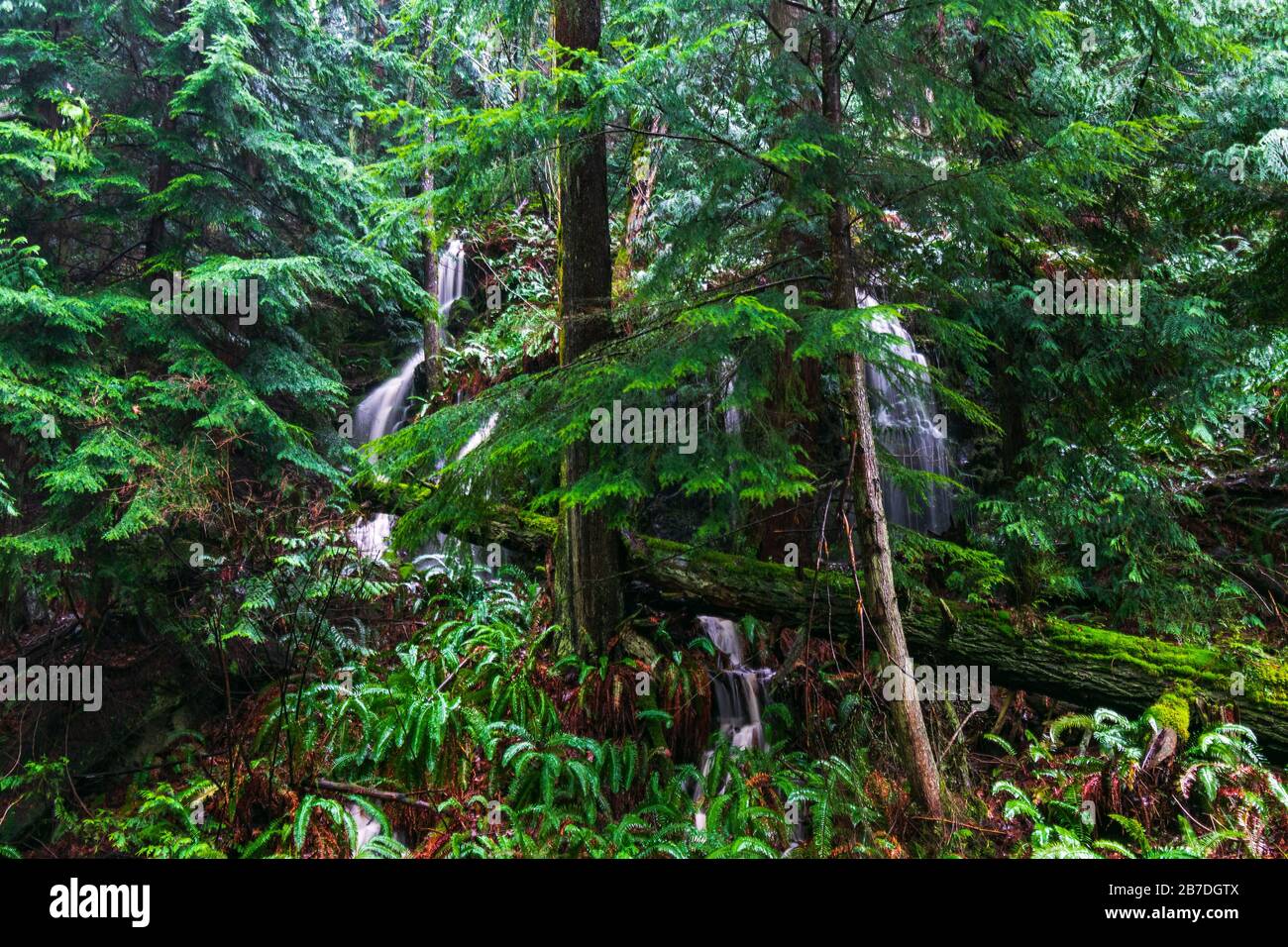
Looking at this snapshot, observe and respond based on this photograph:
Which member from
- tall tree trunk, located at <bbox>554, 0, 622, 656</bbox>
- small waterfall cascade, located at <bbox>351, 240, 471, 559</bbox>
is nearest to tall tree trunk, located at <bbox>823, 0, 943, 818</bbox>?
tall tree trunk, located at <bbox>554, 0, 622, 656</bbox>

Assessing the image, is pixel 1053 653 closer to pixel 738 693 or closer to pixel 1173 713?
pixel 1173 713

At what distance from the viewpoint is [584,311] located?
5.82 meters

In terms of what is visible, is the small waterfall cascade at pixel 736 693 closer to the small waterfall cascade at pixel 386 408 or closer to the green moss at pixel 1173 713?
the green moss at pixel 1173 713

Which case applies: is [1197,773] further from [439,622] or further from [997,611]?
[439,622]

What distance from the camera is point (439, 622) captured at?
27.1 ft

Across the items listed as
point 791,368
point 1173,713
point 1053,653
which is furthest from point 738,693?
point 1173,713

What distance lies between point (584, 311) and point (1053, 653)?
4903 millimetres

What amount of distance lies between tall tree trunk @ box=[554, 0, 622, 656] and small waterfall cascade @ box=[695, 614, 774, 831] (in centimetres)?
117

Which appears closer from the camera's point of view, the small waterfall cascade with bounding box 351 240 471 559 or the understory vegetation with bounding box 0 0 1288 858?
the understory vegetation with bounding box 0 0 1288 858

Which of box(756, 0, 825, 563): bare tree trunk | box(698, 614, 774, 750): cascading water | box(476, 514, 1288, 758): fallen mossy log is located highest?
box(756, 0, 825, 563): bare tree trunk

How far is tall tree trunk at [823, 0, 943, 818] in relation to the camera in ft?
14.4

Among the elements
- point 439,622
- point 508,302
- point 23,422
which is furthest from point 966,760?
point 508,302

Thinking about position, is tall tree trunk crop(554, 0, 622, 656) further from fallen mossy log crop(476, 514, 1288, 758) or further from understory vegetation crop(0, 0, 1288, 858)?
fallen mossy log crop(476, 514, 1288, 758)
